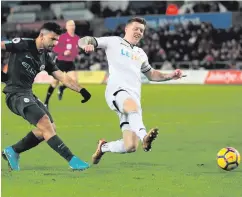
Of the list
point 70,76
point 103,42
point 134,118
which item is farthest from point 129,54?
point 70,76

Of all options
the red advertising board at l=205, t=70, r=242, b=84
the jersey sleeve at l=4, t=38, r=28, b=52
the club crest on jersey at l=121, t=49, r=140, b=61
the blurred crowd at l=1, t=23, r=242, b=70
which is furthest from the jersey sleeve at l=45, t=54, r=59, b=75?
the blurred crowd at l=1, t=23, r=242, b=70

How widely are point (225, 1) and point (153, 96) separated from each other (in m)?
18.8

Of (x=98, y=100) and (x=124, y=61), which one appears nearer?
(x=124, y=61)

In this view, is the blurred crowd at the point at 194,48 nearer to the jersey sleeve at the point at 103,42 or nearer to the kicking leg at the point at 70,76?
the kicking leg at the point at 70,76

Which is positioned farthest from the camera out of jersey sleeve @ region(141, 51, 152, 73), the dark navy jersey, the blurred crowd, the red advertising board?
the blurred crowd

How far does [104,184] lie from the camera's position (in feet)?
26.5

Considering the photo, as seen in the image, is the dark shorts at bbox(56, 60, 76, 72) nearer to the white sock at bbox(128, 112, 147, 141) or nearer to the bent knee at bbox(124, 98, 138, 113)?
the bent knee at bbox(124, 98, 138, 113)

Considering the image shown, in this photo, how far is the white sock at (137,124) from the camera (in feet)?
29.0

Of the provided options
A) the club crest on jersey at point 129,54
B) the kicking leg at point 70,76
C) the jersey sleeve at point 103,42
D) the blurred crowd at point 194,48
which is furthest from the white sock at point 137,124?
the blurred crowd at point 194,48

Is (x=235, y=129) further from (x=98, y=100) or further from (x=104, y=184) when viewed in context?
(x=98, y=100)

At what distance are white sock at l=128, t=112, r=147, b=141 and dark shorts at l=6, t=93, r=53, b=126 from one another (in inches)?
46.9

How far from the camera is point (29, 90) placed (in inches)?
367

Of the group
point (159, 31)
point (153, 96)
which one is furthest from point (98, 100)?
point (159, 31)

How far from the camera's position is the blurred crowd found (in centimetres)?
3794
